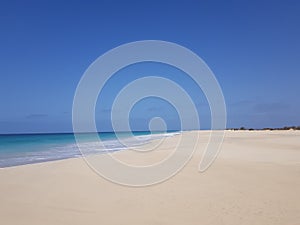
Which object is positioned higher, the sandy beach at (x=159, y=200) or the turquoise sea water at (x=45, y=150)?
the turquoise sea water at (x=45, y=150)

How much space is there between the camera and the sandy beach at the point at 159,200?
5.40 m

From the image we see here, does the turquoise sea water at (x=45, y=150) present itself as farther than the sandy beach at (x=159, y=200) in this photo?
Yes

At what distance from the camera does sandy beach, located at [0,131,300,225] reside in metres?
5.40

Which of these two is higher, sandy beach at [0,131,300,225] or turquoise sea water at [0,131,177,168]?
turquoise sea water at [0,131,177,168]

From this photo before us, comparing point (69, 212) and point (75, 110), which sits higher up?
point (75, 110)

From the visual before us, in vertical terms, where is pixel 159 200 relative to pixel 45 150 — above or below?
below

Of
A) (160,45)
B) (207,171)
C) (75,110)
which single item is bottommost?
(207,171)

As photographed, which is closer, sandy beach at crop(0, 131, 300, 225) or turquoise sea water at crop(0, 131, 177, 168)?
sandy beach at crop(0, 131, 300, 225)

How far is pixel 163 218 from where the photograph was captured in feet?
17.9

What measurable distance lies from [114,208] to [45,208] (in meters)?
1.44

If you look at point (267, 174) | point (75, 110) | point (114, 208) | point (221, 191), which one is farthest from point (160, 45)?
point (114, 208)

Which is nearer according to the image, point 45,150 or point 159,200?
point 159,200

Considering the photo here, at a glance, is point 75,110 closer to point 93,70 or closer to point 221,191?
point 93,70

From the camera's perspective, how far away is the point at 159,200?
666 centimetres
